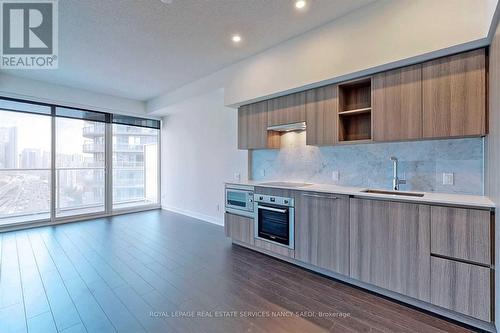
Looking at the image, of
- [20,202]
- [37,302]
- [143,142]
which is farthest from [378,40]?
[20,202]

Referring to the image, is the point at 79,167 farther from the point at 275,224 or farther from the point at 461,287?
the point at 461,287

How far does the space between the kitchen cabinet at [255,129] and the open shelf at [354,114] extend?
1.15m

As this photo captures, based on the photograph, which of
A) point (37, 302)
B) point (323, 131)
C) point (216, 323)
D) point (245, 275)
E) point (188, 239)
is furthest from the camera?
point (188, 239)

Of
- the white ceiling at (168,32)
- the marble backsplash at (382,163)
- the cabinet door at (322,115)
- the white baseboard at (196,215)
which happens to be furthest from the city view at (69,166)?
the cabinet door at (322,115)

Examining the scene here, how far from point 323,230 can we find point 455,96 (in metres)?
1.76

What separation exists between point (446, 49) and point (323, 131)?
134cm

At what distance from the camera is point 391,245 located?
223 centimetres

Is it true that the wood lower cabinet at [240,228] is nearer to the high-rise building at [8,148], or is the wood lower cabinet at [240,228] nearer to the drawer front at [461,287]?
the drawer front at [461,287]

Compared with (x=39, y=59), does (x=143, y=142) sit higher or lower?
→ lower

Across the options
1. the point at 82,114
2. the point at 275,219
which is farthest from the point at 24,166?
the point at 275,219

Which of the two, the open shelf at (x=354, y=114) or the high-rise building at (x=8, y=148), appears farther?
the high-rise building at (x=8, y=148)

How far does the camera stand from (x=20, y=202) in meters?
4.79

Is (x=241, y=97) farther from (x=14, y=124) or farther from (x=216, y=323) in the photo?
(x=14, y=124)

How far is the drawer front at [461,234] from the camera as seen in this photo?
1811mm
